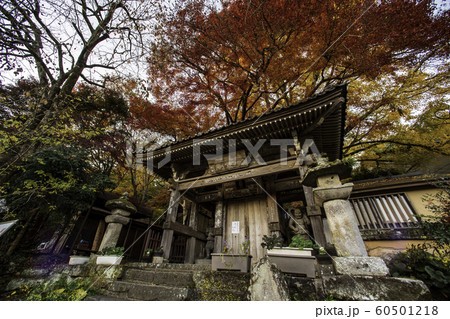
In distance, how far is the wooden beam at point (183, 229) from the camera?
6.17m

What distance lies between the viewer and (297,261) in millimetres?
3508

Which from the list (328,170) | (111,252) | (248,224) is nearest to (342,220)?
(328,170)

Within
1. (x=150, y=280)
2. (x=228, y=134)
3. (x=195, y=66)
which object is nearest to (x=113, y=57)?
(x=195, y=66)

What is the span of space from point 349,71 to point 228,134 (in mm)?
10219

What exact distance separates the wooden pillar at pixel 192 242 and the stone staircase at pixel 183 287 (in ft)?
8.15

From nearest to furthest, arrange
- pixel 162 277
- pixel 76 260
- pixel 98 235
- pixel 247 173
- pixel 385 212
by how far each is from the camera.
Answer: pixel 162 277 < pixel 247 173 < pixel 76 260 < pixel 385 212 < pixel 98 235

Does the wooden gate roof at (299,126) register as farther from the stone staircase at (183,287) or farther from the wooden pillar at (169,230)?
the stone staircase at (183,287)

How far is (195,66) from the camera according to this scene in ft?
34.8

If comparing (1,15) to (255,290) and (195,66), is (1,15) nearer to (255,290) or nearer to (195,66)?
(195,66)

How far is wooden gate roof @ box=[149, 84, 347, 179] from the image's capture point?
4504 mm

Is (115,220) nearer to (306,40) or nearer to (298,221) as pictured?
(298,221)

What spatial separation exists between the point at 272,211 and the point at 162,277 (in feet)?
13.4

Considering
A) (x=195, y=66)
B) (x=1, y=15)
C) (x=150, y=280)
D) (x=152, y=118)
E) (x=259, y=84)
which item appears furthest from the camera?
(x=152, y=118)

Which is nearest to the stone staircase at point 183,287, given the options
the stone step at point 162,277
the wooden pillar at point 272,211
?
the stone step at point 162,277
